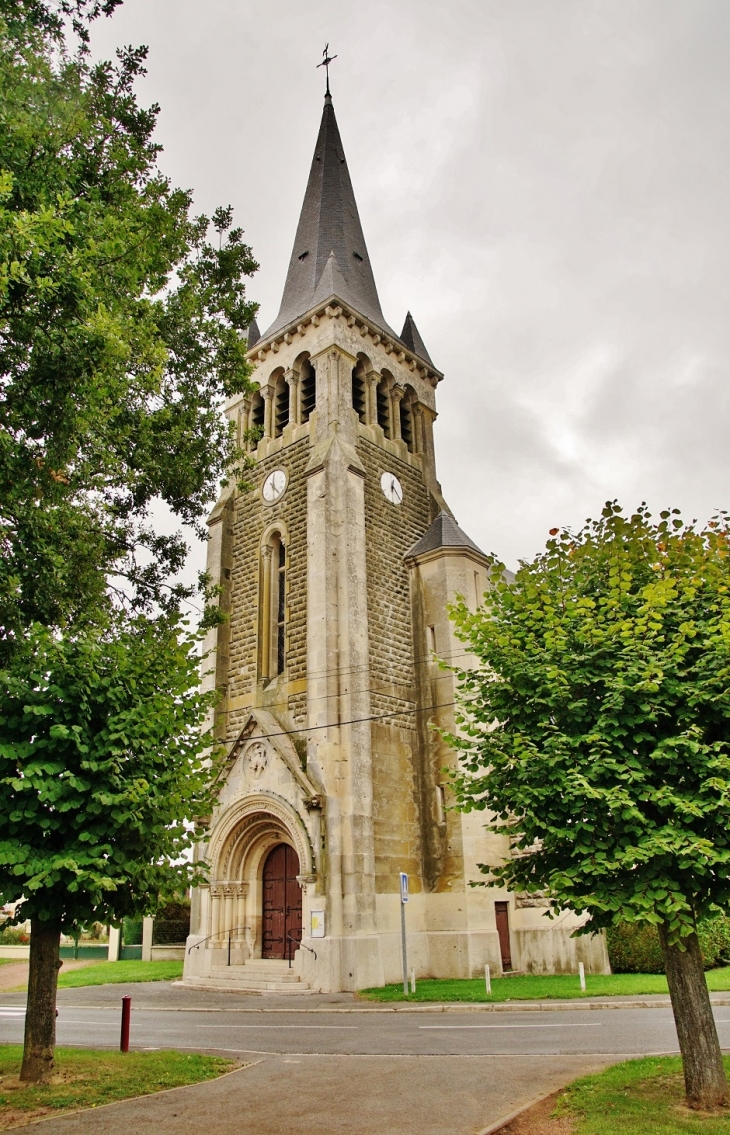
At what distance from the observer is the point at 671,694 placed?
8047 millimetres

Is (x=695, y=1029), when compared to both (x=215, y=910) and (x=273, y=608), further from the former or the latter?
(x=273, y=608)

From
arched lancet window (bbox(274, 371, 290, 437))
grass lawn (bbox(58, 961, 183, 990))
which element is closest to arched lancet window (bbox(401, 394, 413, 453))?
arched lancet window (bbox(274, 371, 290, 437))

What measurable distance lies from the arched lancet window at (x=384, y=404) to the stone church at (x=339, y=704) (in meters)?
0.07

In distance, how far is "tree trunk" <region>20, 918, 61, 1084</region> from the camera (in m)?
8.59

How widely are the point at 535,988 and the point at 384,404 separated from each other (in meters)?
17.5

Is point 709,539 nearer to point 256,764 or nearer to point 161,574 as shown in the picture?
point 161,574

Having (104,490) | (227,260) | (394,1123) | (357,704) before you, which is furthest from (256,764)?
(394,1123)

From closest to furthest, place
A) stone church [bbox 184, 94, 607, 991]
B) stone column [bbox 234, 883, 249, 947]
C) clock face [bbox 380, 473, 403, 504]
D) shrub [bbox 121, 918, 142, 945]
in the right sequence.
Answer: stone church [bbox 184, 94, 607, 991] < stone column [bbox 234, 883, 249, 947] < clock face [bbox 380, 473, 403, 504] < shrub [bbox 121, 918, 142, 945]

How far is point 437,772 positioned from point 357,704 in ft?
10.5

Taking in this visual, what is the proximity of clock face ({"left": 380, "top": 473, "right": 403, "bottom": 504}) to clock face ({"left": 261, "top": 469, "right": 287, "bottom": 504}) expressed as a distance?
2.95 meters

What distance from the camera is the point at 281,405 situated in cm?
2686

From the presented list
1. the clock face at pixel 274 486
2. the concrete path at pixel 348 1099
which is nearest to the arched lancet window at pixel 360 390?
the clock face at pixel 274 486

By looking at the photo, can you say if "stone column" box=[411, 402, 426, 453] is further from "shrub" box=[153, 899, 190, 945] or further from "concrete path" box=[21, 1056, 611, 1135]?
"concrete path" box=[21, 1056, 611, 1135]

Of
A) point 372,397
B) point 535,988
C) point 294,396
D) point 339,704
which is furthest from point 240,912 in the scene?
point 372,397
